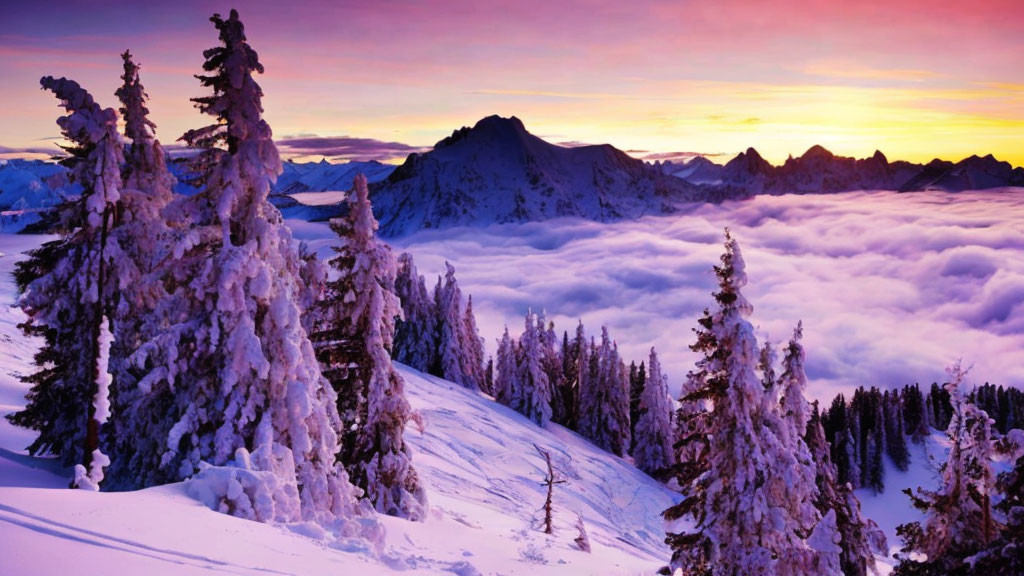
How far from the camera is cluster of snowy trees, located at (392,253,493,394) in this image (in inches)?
2980

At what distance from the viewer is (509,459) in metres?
49.8

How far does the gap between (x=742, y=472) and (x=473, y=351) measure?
6700 centimetres

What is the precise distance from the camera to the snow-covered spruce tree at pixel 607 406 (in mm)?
77250

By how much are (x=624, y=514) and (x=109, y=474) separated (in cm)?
4107

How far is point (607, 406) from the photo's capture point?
3054 inches

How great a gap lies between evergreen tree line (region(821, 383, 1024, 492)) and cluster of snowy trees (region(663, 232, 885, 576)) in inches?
3030

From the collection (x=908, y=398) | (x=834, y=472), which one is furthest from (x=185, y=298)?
(x=908, y=398)

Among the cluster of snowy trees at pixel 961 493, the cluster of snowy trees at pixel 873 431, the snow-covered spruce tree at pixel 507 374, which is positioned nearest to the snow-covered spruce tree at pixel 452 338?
the snow-covered spruce tree at pixel 507 374

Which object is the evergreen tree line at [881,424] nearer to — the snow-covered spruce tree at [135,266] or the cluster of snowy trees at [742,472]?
the cluster of snowy trees at [742,472]

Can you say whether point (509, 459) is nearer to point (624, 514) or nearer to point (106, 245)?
point (624, 514)

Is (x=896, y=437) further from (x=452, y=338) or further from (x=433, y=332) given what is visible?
(x=433, y=332)

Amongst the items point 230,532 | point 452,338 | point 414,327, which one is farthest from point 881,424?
point 230,532

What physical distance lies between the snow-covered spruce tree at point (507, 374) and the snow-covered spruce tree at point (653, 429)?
1379 cm

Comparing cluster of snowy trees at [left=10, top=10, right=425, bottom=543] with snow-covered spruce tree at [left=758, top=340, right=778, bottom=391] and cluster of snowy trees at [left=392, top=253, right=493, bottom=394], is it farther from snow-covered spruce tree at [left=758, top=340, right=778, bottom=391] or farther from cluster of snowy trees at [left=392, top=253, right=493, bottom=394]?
cluster of snowy trees at [left=392, top=253, right=493, bottom=394]
